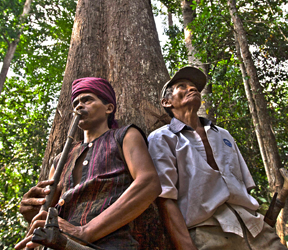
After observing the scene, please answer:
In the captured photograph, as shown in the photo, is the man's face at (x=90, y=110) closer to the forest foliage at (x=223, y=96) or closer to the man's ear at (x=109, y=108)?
the man's ear at (x=109, y=108)

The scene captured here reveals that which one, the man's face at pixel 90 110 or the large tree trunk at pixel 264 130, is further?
the large tree trunk at pixel 264 130

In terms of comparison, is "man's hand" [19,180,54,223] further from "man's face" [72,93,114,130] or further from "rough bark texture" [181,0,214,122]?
"rough bark texture" [181,0,214,122]

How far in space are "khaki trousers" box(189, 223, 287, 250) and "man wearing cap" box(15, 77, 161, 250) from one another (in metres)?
0.45

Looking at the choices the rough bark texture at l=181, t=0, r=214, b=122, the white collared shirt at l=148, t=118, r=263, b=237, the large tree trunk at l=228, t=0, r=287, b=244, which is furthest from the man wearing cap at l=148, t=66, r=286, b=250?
the rough bark texture at l=181, t=0, r=214, b=122

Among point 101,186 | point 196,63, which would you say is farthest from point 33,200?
point 196,63

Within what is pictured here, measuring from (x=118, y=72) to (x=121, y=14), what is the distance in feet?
3.42

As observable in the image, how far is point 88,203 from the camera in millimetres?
1712

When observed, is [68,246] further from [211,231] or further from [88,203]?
[211,231]

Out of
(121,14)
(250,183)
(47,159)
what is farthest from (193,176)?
(121,14)

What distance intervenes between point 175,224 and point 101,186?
1.83ft

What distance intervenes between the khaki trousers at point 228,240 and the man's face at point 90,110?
1078 millimetres

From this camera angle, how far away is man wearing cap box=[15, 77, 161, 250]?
5.02ft

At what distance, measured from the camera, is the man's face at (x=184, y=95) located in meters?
Result: 2.50

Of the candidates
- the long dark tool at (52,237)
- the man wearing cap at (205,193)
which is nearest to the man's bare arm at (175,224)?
the man wearing cap at (205,193)
